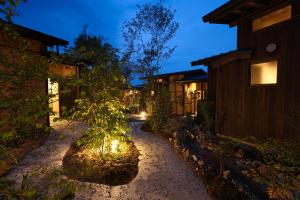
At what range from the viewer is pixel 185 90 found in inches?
682

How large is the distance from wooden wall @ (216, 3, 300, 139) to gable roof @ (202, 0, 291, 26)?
0.42 metres

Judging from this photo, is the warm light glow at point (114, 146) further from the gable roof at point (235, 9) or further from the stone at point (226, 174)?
the gable roof at point (235, 9)

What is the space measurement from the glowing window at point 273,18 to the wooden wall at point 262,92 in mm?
265

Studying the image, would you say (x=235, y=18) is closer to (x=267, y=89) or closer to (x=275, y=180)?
(x=267, y=89)

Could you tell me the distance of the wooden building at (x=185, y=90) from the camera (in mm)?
15849

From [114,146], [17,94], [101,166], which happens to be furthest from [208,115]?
[17,94]

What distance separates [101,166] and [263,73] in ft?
21.4

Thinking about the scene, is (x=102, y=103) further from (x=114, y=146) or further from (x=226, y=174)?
(x=226, y=174)

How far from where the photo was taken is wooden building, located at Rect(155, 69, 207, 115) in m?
15.8

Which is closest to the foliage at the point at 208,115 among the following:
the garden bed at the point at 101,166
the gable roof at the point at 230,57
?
the gable roof at the point at 230,57

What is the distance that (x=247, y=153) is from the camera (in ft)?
22.5

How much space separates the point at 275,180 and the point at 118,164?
391cm

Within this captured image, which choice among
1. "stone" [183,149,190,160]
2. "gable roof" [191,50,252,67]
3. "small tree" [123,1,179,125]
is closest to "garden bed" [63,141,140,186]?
"stone" [183,149,190,160]

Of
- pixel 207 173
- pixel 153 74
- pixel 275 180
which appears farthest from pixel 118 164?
pixel 153 74
